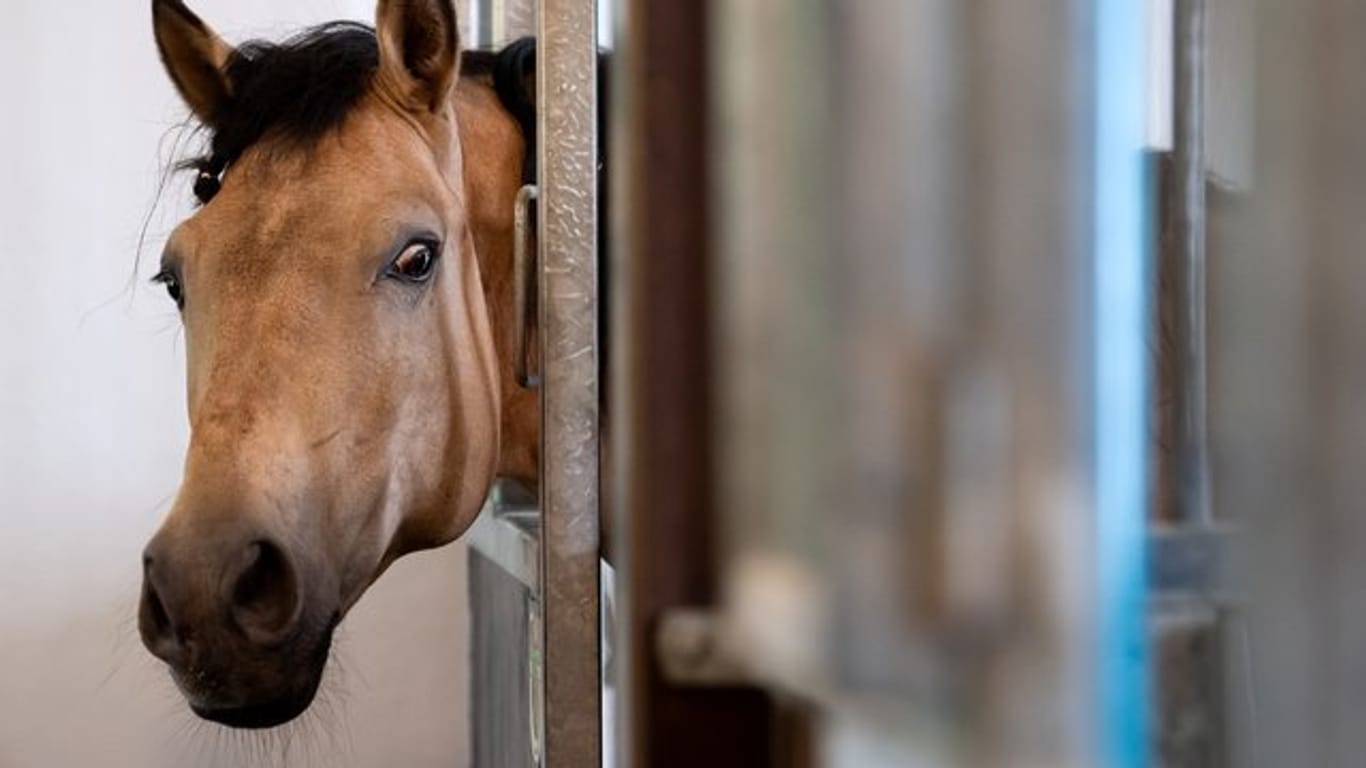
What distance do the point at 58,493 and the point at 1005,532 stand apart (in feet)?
8.38

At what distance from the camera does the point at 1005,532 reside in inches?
9.2

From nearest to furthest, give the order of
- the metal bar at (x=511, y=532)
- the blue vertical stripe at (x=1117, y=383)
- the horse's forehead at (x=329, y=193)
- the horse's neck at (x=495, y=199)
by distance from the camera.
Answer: the blue vertical stripe at (x=1117, y=383) → the horse's forehead at (x=329, y=193) → the horse's neck at (x=495, y=199) → the metal bar at (x=511, y=532)

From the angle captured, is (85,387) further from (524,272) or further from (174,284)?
(524,272)

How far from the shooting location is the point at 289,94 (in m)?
1.41

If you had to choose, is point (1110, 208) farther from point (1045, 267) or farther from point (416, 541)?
point (416, 541)

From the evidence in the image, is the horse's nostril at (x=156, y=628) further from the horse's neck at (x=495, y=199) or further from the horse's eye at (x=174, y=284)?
the horse's neck at (x=495, y=199)

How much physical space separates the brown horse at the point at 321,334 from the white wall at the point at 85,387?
108cm

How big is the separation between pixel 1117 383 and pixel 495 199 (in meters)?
1.29

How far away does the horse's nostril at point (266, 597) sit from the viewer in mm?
1199

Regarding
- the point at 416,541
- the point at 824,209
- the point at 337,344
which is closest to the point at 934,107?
the point at 824,209

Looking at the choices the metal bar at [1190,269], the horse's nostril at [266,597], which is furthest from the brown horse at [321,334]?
the metal bar at [1190,269]

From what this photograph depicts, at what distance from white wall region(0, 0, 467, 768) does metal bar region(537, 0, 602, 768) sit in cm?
139

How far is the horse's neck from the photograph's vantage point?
149 centimetres

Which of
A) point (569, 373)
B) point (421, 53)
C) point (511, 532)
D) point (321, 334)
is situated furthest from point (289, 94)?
point (511, 532)
